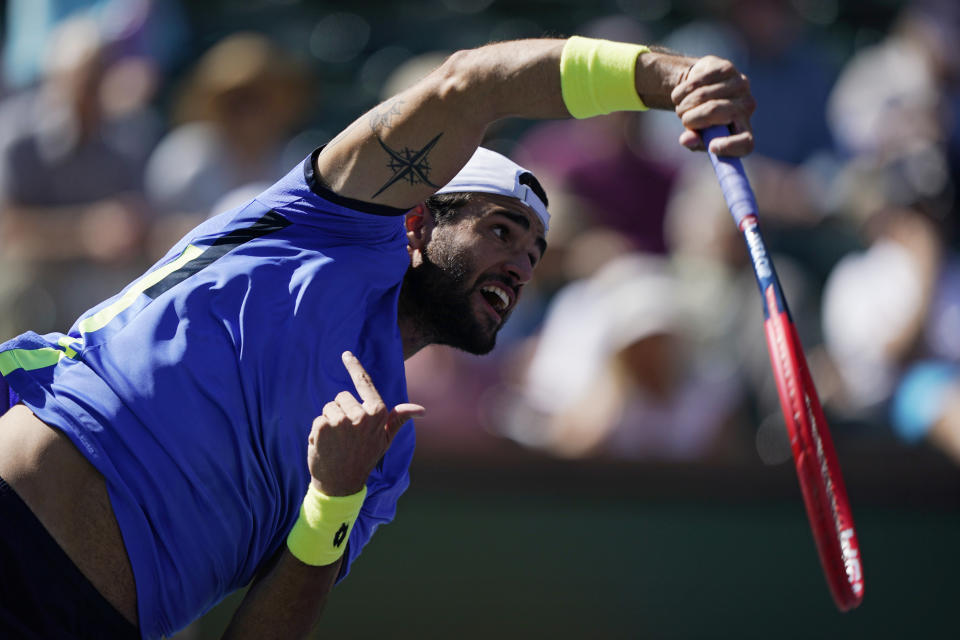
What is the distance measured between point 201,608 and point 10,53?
568cm

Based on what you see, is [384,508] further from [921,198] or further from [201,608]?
[921,198]

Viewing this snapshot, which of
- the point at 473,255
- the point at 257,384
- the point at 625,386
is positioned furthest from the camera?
the point at 625,386

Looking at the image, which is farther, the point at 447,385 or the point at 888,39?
the point at 888,39

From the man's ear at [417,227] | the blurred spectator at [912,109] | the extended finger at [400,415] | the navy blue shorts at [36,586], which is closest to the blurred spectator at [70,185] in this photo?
the man's ear at [417,227]

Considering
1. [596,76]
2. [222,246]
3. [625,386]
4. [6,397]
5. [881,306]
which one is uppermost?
[596,76]

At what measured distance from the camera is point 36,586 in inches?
122

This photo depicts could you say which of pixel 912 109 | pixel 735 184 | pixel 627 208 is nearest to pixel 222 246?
pixel 735 184

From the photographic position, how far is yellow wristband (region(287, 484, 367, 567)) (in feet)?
10.7

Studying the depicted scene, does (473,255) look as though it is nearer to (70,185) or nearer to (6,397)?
(6,397)

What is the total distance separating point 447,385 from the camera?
6375mm

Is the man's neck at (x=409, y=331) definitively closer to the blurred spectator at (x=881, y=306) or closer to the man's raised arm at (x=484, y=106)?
the man's raised arm at (x=484, y=106)

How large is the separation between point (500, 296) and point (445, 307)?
0.18m

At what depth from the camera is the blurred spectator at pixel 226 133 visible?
7059 millimetres

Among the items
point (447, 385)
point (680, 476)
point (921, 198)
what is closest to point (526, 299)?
point (447, 385)
